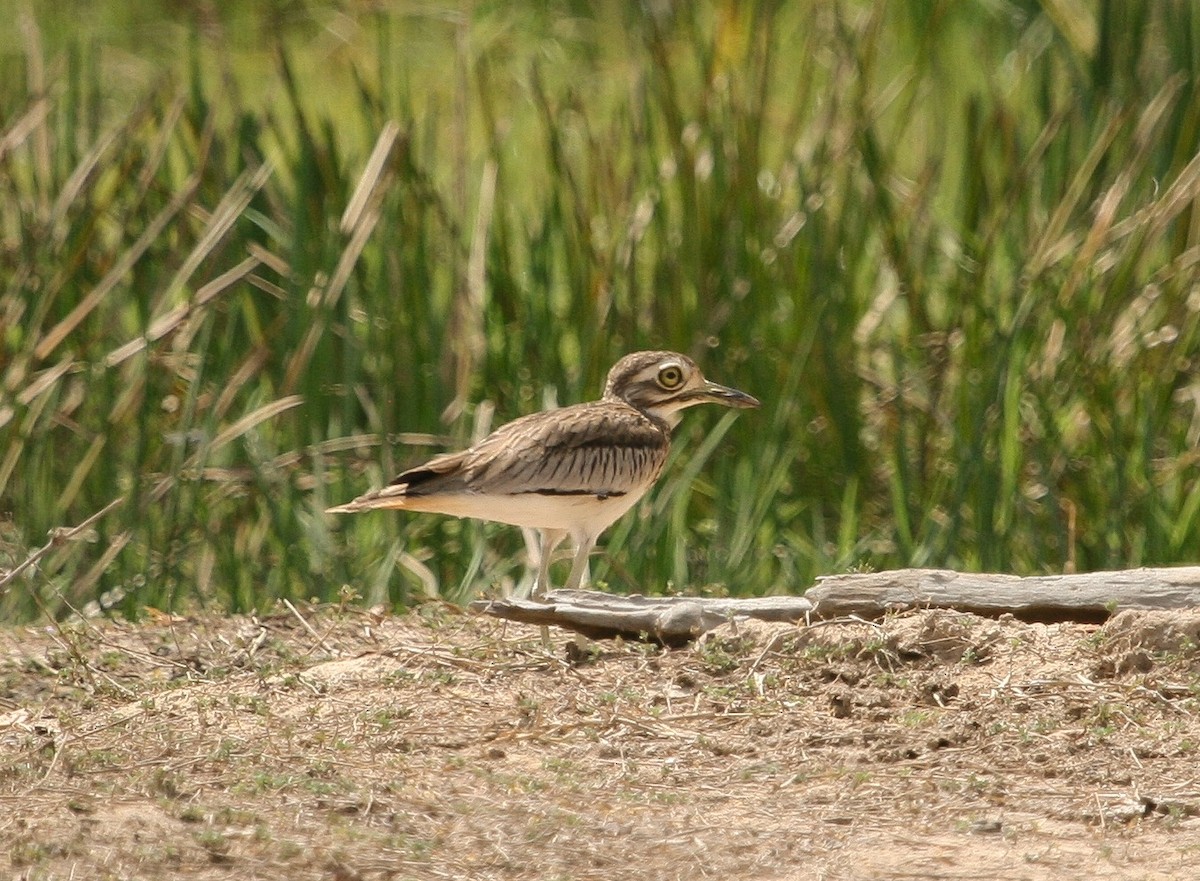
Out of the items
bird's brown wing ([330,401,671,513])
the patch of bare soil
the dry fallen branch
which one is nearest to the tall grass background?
bird's brown wing ([330,401,671,513])

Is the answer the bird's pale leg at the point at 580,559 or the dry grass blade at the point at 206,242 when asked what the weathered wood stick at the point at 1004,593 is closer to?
the bird's pale leg at the point at 580,559

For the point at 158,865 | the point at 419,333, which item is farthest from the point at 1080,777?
the point at 419,333

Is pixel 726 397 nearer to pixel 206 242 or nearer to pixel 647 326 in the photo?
pixel 647 326

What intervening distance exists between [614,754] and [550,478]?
1372 mm

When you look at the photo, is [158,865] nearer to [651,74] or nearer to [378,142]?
[378,142]

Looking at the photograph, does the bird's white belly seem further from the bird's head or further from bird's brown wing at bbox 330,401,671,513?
the bird's head

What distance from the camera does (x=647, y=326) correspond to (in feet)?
22.2

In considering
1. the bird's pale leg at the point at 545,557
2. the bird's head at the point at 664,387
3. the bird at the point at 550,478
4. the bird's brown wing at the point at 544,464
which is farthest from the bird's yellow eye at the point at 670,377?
the bird's pale leg at the point at 545,557

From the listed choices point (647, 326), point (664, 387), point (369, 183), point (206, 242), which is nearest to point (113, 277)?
point (206, 242)

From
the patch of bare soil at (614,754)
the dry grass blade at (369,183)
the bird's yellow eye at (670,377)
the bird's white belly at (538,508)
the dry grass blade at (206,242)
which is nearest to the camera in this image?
the patch of bare soil at (614,754)

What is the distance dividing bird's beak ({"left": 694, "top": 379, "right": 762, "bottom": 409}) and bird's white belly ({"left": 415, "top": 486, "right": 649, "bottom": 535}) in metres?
0.52

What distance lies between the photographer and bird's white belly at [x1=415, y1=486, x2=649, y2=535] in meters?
5.04

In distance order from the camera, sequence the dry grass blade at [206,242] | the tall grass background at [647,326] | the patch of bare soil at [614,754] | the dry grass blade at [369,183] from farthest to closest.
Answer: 1. the dry grass blade at [369,183]
2. the dry grass blade at [206,242]
3. the tall grass background at [647,326]
4. the patch of bare soil at [614,754]

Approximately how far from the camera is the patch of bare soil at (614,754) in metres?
3.32
